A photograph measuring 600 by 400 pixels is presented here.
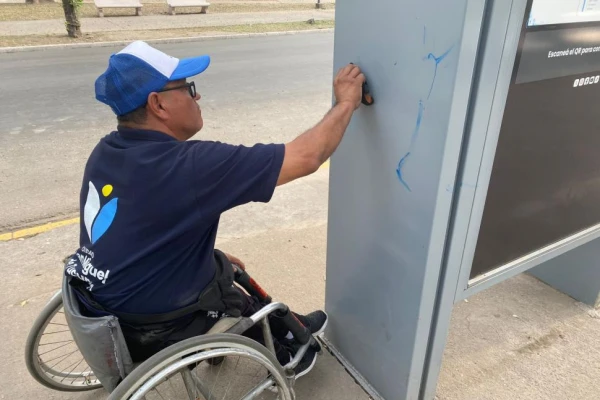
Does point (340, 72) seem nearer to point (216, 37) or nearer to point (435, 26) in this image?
point (435, 26)

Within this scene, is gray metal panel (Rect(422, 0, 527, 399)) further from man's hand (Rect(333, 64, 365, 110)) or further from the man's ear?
the man's ear

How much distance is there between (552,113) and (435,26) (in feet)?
2.06

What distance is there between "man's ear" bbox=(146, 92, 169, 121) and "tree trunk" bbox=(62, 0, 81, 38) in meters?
11.3

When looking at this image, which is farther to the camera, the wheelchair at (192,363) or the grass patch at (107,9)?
the grass patch at (107,9)

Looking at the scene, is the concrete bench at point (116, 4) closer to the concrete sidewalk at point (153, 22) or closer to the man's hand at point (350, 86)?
the concrete sidewalk at point (153, 22)

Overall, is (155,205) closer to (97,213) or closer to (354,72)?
(97,213)

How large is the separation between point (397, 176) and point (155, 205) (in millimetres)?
850

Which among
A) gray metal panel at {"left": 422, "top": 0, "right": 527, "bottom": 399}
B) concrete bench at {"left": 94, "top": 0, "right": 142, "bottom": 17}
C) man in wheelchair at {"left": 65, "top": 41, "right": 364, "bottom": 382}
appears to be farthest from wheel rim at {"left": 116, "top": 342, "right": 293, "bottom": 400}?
concrete bench at {"left": 94, "top": 0, "right": 142, "bottom": 17}

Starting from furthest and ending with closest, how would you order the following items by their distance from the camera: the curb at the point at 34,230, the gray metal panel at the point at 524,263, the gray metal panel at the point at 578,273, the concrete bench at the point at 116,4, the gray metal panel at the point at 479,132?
the concrete bench at the point at 116,4 < the curb at the point at 34,230 < the gray metal panel at the point at 578,273 < the gray metal panel at the point at 524,263 < the gray metal panel at the point at 479,132

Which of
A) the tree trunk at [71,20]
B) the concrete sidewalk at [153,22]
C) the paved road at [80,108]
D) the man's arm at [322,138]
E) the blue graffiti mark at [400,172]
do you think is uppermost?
the man's arm at [322,138]

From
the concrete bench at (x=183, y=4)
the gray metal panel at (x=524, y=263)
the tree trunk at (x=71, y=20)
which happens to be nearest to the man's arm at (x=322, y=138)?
the gray metal panel at (x=524, y=263)

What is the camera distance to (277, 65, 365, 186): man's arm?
1.73 meters

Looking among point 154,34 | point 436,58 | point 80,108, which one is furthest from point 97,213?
point 154,34

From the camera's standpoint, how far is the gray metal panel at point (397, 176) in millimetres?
1524
